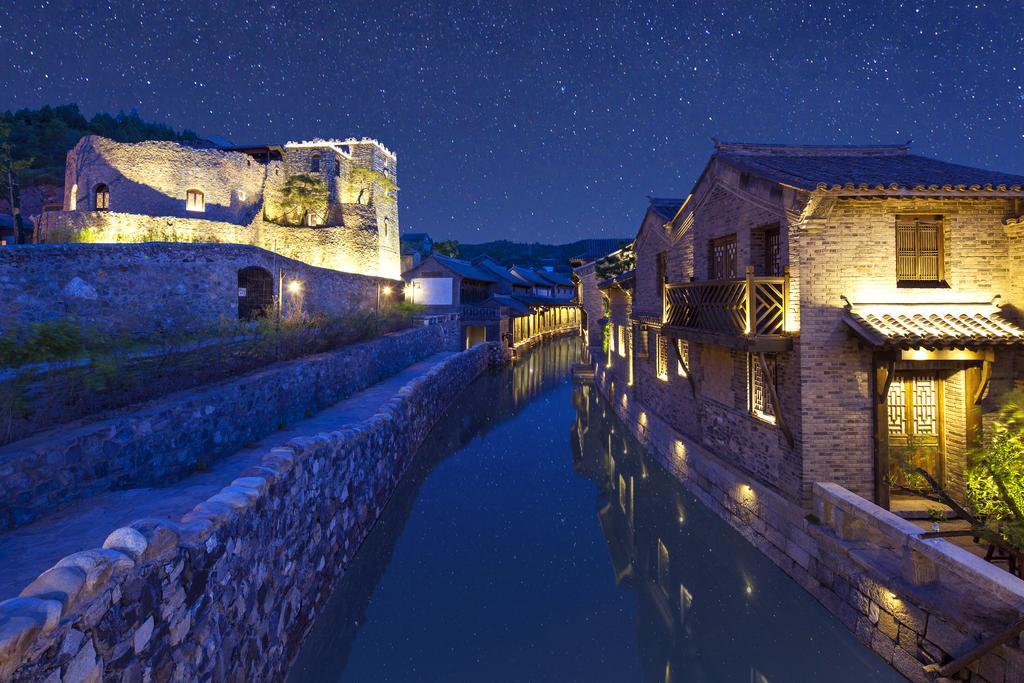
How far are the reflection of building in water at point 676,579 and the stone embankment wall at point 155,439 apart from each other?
7.35 meters

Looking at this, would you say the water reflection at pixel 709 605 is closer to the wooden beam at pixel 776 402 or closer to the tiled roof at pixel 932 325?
the wooden beam at pixel 776 402

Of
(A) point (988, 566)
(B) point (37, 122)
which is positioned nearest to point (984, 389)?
(A) point (988, 566)

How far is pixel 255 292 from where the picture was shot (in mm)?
20234

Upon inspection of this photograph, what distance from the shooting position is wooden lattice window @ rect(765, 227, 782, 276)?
384 inches

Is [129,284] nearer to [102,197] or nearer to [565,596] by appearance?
[565,596]

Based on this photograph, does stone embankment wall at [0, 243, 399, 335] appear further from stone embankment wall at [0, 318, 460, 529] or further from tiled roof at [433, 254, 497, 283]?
tiled roof at [433, 254, 497, 283]

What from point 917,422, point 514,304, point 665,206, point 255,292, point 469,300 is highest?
point 665,206

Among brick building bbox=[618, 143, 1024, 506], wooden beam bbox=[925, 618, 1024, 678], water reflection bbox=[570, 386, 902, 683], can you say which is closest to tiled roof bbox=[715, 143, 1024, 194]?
brick building bbox=[618, 143, 1024, 506]

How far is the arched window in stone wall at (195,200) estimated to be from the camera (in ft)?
101

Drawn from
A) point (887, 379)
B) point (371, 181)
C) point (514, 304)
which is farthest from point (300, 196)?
point (887, 379)

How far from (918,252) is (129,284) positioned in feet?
62.5

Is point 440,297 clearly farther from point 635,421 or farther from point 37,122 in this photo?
point 37,122

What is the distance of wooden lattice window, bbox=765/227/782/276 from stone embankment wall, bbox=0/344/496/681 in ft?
27.9

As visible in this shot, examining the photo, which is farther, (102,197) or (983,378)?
(102,197)
